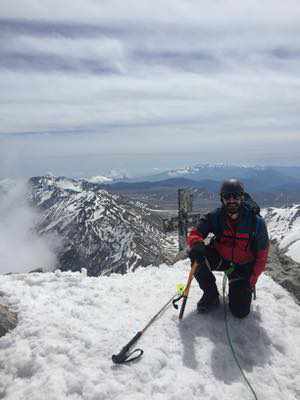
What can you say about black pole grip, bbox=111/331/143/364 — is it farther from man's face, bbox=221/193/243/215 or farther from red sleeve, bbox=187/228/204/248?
man's face, bbox=221/193/243/215

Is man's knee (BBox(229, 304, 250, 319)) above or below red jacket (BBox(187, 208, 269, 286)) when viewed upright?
below

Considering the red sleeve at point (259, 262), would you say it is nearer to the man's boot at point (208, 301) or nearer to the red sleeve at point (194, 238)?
the man's boot at point (208, 301)

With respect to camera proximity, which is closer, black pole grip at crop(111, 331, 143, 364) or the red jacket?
black pole grip at crop(111, 331, 143, 364)

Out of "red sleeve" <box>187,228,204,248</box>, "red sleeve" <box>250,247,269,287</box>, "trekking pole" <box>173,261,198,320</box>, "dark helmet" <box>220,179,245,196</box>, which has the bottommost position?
"trekking pole" <box>173,261,198,320</box>

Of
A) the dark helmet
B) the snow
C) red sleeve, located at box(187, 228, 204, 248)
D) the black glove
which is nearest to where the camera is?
the snow

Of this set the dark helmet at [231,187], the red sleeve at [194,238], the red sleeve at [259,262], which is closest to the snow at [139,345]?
the red sleeve at [259,262]

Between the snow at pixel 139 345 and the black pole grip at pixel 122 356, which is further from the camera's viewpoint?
the black pole grip at pixel 122 356

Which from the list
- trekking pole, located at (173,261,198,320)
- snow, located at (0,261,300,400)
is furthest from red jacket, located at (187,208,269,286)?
snow, located at (0,261,300,400)
